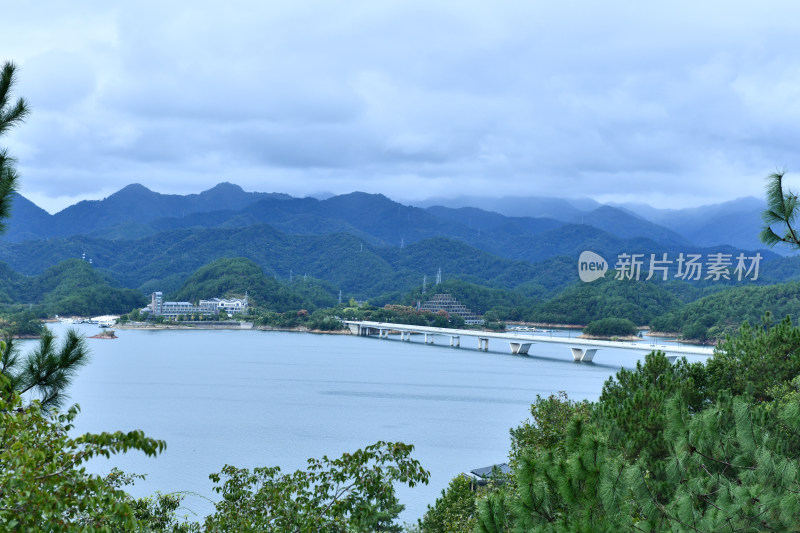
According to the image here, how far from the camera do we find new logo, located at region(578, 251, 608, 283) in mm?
63500

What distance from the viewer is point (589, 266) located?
67.6 metres

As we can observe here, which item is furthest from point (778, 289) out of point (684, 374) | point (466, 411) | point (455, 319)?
point (684, 374)

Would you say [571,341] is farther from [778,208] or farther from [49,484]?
[49,484]

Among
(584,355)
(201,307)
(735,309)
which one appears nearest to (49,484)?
(584,355)

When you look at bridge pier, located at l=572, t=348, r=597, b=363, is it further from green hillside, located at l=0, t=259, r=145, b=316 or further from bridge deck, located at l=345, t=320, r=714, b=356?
green hillside, located at l=0, t=259, r=145, b=316

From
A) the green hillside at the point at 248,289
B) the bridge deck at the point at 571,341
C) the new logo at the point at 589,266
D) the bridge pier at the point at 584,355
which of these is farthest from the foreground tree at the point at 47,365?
the green hillside at the point at 248,289

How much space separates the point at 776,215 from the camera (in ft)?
14.9

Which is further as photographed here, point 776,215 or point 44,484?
point 776,215

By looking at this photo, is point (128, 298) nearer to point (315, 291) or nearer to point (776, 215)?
point (315, 291)

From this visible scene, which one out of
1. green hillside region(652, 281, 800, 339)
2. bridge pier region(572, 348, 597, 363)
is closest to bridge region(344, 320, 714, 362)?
bridge pier region(572, 348, 597, 363)

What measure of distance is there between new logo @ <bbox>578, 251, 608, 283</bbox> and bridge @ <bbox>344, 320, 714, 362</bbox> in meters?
9.97

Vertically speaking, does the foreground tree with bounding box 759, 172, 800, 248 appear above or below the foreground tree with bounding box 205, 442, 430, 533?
above

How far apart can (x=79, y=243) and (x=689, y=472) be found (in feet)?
477

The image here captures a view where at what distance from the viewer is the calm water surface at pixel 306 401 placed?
19.0 metres
